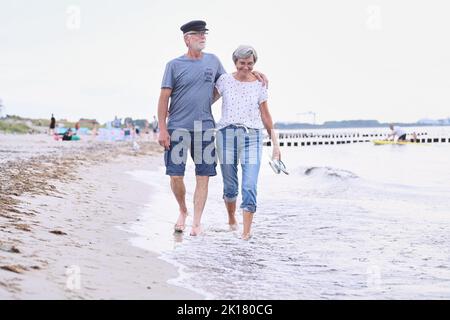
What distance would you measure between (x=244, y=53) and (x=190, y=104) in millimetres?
714

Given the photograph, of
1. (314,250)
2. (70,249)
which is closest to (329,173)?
(314,250)

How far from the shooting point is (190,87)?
6227 mm

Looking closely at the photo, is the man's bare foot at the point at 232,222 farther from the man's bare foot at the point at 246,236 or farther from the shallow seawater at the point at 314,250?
the man's bare foot at the point at 246,236

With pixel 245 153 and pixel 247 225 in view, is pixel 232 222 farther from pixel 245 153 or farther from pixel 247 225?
pixel 245 153

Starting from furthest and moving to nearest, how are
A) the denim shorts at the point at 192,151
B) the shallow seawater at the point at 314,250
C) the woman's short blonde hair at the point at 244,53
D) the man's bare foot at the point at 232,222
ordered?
1. the man's bare foot at the point at 232,222
2. the denim shorts at the point at 192,151
3. the woman's short blonde hair at the point at 244,53
4. the shallow seawater at the point at 314,250

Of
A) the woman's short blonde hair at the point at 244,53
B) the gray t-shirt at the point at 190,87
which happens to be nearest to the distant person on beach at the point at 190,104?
the gray t-shirt at the point at 190,87

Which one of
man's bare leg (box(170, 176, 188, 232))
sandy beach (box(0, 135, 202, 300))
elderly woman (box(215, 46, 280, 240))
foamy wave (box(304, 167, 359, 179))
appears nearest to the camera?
sandy beach (box(0, 135, 202, 300))

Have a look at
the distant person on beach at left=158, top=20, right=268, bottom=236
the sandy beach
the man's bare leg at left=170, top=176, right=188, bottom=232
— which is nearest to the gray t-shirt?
the distant person on beach at left=158, top=20, right=268, bottom=236

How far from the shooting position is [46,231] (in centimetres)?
533

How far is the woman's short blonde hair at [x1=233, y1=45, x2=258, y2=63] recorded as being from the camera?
607 centimetres

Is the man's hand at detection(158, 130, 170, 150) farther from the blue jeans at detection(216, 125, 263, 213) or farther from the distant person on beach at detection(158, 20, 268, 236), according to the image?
the blue jeans at detection(216, 125, 263, 213)

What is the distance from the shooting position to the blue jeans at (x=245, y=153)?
6.24 metres
